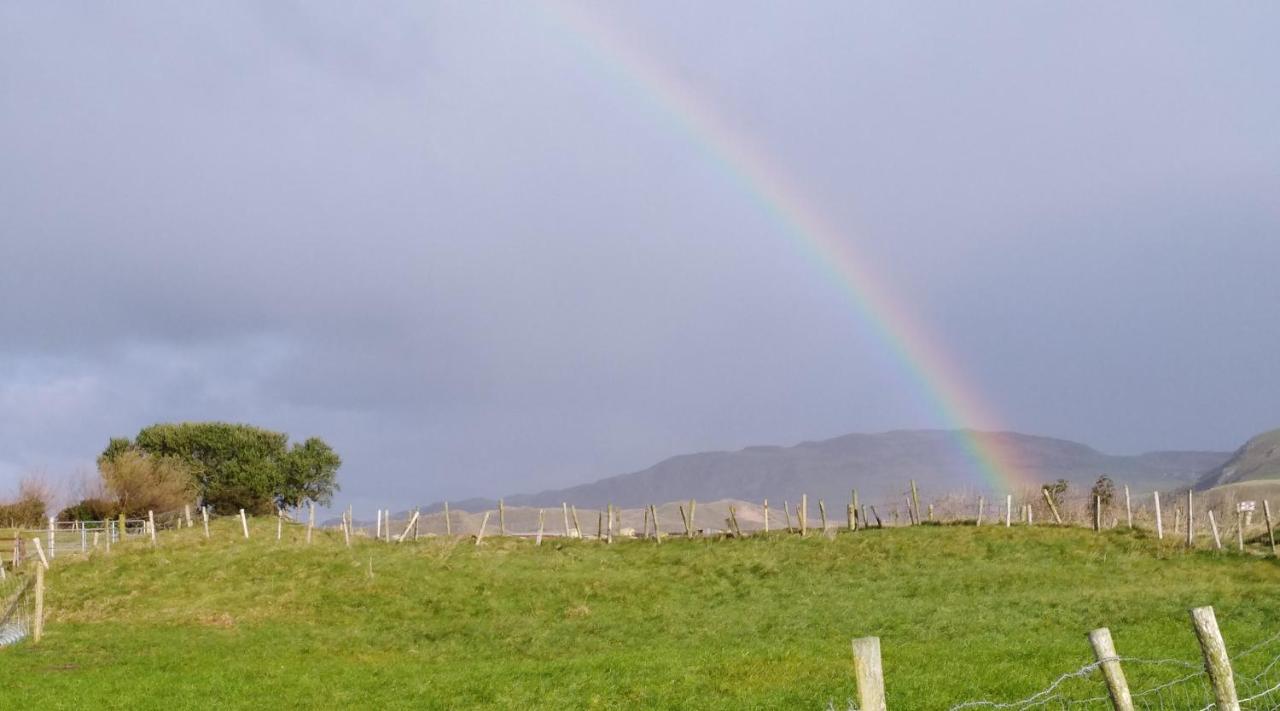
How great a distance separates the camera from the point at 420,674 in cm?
2673

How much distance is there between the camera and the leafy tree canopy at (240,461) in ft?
355

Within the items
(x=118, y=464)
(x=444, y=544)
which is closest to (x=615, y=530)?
(x=444, y=544)

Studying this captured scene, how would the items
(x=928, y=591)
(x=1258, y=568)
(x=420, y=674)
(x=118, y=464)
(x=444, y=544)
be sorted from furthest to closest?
(x=118, y=464) < (x=444, y=544) < (x=1258, y=568) < (x=928, y=591) < (x=420, y=674)

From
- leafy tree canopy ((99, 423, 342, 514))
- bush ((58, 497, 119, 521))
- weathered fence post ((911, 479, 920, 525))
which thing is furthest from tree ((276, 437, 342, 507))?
weathered fence post ((911, 479, 920, 525))

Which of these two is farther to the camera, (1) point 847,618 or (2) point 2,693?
(1) point 847,618

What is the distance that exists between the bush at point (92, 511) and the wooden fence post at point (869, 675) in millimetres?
99068

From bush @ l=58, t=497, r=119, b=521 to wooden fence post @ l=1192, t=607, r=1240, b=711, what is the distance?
100m

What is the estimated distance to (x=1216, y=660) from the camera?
8.30m

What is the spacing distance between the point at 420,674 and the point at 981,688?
15.8 m

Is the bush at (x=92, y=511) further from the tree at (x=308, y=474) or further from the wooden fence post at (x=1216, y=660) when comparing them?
the wooden fence post at (x=1216, y=660)

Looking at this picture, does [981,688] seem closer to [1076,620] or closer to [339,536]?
[1076,620]

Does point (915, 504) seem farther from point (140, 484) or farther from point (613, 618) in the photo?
point (140, 484)

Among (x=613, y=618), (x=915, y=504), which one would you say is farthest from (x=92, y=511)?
(x=915, y=504)

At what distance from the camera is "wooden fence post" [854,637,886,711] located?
7477 mm
